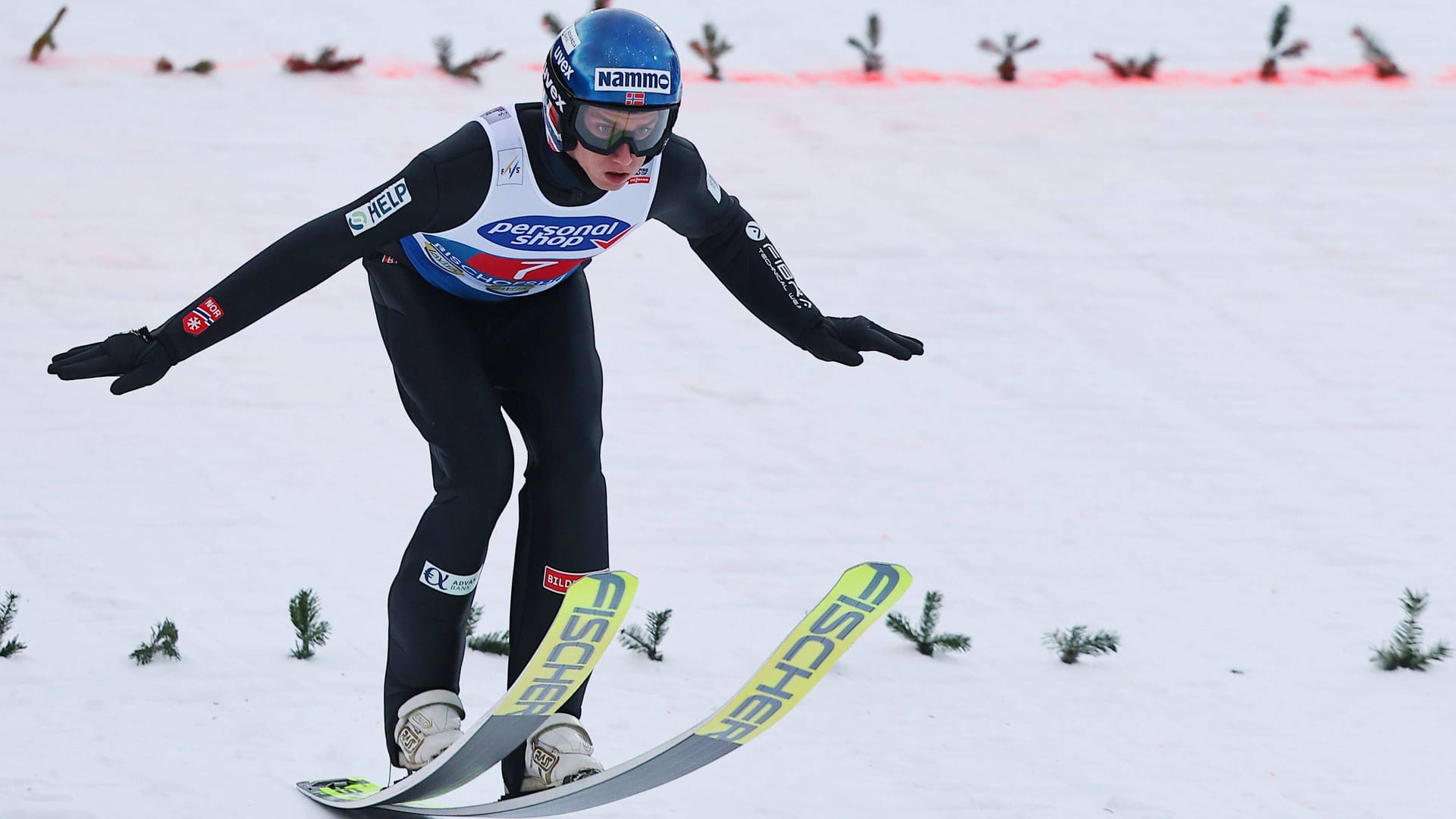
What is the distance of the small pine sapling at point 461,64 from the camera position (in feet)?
32.9

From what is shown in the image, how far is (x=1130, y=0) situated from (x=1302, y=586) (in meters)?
7.63

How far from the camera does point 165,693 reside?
4.61 metres

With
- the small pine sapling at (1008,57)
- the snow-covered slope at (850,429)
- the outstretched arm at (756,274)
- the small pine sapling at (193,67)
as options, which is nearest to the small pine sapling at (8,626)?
the snow-covered slope at (850,429)

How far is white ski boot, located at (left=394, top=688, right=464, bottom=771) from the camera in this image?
141 inches

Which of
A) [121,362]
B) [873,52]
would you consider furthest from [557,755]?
[873,52]

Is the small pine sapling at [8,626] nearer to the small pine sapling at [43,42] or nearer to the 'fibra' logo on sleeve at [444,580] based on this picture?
the 'fibra' logo on sleeve at [444,580]

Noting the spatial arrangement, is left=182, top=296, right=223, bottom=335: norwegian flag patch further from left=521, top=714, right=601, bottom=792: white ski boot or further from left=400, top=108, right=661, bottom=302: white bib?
left=521, top=714, right=601, bottom=792: white ski boot

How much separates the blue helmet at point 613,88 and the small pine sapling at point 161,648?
2.34m

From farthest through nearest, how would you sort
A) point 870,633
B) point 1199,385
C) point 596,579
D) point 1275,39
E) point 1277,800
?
point 1275,39, point 1199,385, point 870,633, point 1277,800, point 596,579

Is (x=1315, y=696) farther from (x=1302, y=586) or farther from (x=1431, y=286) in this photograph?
(x=1431, y=286)

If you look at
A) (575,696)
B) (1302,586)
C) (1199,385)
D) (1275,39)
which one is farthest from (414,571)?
(1275,39)

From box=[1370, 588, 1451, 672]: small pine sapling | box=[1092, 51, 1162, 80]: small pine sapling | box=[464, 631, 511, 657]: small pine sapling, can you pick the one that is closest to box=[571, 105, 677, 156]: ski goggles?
box=[464, 631, 511, 657]: small pine sapling

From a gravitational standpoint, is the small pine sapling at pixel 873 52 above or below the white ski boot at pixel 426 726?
above

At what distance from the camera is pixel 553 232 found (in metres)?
3.49
